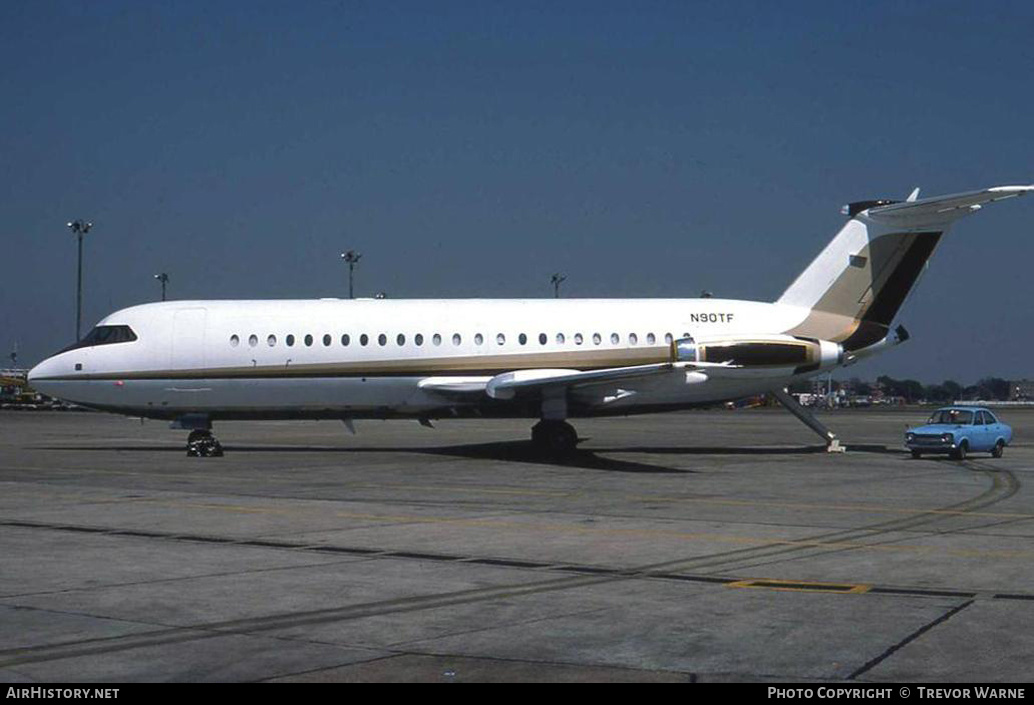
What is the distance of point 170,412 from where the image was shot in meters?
33.8

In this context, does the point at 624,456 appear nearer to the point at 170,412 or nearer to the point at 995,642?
the point at 170,412

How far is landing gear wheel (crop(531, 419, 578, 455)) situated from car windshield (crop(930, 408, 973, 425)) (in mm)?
10367

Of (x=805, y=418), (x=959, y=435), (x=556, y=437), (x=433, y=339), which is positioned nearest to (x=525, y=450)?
(x=556, y=437)

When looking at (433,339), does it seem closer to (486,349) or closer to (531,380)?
(486,349)

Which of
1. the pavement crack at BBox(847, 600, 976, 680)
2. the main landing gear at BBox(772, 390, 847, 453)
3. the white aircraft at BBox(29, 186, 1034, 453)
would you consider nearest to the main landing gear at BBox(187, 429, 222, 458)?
the white aircraft at BBox(29, 186, 1034, 453)

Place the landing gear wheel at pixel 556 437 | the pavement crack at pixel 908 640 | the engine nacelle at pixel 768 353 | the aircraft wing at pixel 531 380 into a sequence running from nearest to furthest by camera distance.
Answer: the pavement crack at pixel 908 640
the aircraft wing at pixel 531 380
the engine nacelle at pixel 768 353
the landing gear wheel at pixel 556 437

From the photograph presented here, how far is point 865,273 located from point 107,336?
21.3m

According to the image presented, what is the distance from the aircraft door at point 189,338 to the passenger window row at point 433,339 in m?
0.88

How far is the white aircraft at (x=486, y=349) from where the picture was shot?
33531 millimetres

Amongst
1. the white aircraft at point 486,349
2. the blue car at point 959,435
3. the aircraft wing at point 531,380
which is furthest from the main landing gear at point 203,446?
the blue car at point 959,435

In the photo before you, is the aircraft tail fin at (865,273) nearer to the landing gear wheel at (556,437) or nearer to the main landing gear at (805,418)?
the main landing gear at (805,418)

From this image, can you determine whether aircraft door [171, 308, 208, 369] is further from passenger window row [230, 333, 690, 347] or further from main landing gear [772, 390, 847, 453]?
main landing gear [772, 390, 847, 453]

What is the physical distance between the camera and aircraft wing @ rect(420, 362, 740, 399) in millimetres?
30891
